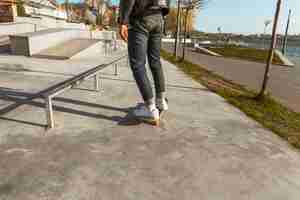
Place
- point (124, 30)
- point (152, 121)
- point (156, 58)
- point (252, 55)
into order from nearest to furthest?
point (124, 30), point (152, 121), point (156, 58), point (252, 55)

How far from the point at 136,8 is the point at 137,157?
65.7 inches

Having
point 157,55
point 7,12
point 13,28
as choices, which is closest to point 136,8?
point 157,55

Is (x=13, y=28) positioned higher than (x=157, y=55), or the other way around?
(x=13, y=28)

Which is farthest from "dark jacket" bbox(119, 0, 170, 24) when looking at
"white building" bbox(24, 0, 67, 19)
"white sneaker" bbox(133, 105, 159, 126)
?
"white building" bbox(24, 0, 67, 19)

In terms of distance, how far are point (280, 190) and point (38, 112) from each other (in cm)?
293

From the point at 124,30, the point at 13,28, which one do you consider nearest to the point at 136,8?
the point at 124,30

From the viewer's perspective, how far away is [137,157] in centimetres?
209

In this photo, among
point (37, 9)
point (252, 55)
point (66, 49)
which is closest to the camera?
point (66, 49)

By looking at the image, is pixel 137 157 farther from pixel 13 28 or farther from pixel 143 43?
pixel 13 28

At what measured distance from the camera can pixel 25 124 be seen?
267 centimetres

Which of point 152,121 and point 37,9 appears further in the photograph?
point 37,9

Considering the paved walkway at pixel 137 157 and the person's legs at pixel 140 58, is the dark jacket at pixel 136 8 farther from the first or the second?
the paved walkway at pixel 137 157

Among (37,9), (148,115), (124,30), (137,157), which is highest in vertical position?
(37,9)

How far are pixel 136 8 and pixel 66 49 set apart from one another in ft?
30.3
